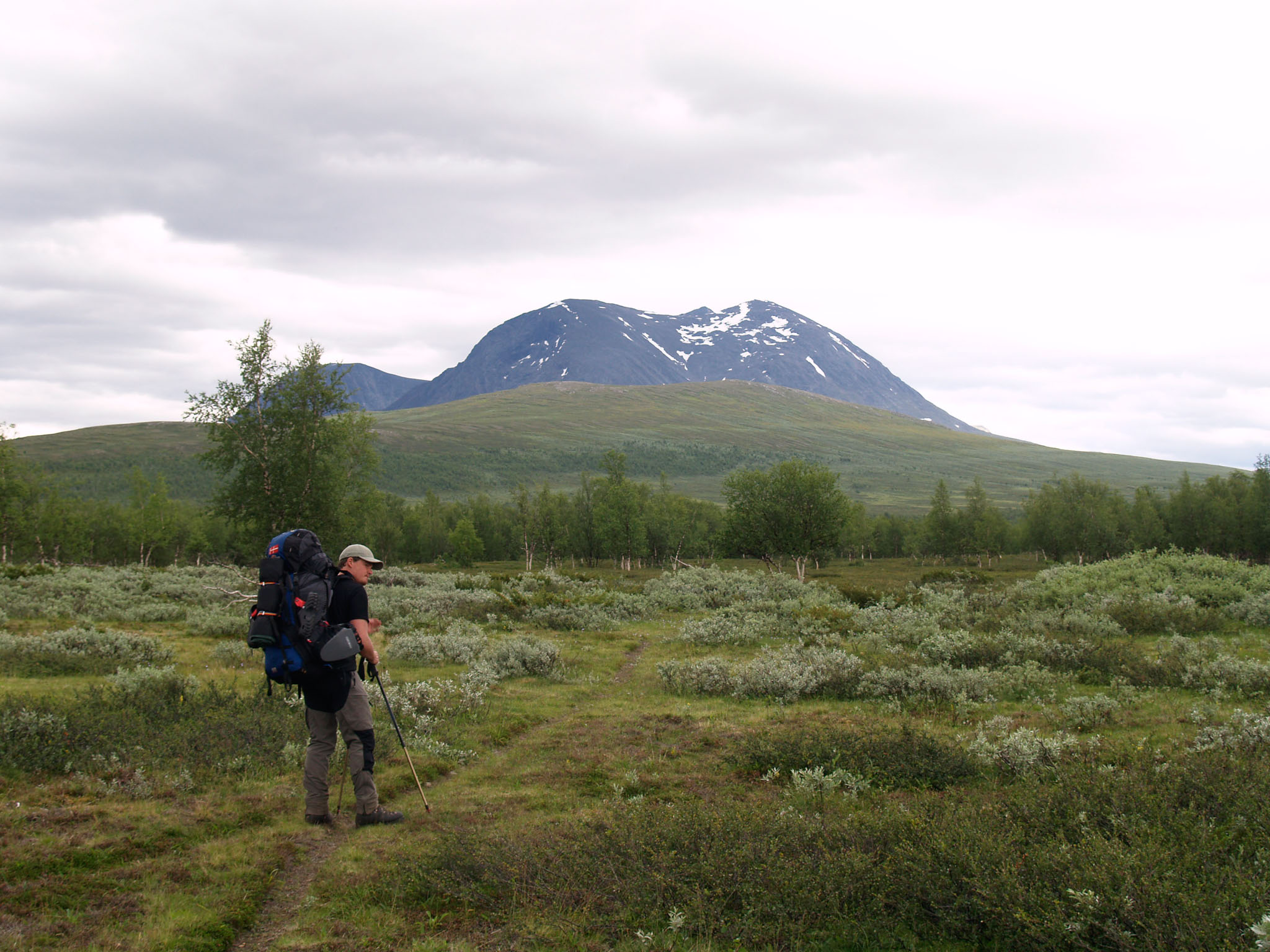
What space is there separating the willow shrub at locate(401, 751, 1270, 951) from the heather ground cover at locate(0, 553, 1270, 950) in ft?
0.08

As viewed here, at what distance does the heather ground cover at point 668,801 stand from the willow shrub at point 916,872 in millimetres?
26

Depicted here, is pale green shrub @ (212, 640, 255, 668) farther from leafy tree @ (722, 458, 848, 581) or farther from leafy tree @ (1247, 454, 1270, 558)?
leafy tree @ (1247, 454, 1270, 558)

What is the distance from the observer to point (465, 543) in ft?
292

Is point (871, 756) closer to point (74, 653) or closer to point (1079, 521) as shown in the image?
point (74, 653)

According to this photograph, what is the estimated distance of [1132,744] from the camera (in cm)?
871

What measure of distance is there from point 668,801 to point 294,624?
4.76 meters

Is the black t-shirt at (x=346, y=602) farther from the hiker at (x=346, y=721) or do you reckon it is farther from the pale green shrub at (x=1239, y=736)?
the pale green shrub at (x=1239, y=736)

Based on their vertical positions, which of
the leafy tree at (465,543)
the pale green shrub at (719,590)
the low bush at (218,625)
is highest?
the low bush at (218,625)

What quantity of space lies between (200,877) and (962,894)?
6566 millimetres

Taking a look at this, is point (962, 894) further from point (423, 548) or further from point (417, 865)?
point (423, 548)

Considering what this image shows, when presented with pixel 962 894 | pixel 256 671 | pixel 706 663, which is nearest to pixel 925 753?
pixel 962 894

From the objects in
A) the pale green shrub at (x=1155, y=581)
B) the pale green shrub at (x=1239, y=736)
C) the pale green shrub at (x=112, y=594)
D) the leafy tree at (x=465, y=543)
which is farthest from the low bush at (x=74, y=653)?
the leafy tree at (x=465, y=543)

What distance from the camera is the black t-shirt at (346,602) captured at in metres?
8.45

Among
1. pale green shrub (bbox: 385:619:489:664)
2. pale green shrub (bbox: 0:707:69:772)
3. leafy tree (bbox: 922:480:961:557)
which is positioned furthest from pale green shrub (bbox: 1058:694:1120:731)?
leafy tree (bbox: 922:480:961:557)
